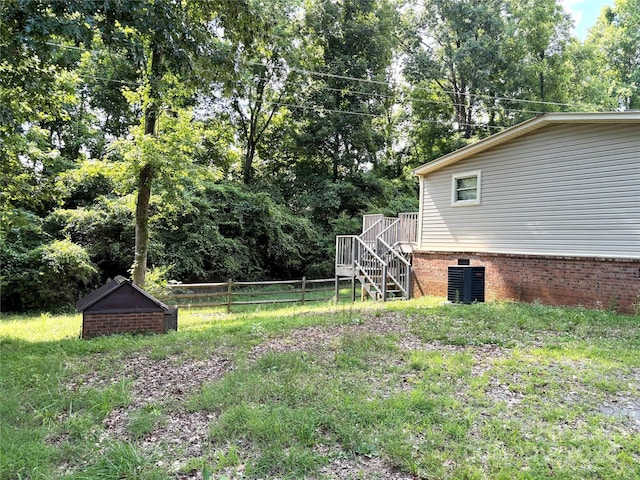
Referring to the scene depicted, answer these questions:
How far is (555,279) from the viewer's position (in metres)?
8.84

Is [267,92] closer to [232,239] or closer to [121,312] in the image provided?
[232,239]

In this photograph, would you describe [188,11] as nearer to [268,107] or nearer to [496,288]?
[496,288]

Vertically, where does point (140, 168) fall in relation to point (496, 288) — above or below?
above

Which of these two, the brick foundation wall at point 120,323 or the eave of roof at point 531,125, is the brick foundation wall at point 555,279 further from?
the brick foundation wall at point 120,323

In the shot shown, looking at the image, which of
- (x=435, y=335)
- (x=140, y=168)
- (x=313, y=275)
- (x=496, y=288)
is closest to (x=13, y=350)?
(x=140, y=168)

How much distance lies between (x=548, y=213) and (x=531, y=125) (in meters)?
2.09

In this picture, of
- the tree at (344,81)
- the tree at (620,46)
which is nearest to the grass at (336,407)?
the tree at (344,81)

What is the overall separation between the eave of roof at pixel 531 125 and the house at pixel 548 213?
2 cm

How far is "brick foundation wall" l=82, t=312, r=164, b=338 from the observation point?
6672 millimetres

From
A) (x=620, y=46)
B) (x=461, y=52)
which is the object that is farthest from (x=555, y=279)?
(x=620, y=46)

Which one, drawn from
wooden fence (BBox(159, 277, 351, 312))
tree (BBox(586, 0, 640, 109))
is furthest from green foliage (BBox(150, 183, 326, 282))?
tree (BBox(586, 0, 640, 109))

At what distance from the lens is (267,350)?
5.54m

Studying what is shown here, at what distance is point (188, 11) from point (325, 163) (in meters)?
17.6

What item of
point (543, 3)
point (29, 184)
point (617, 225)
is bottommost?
point (617, 225)
